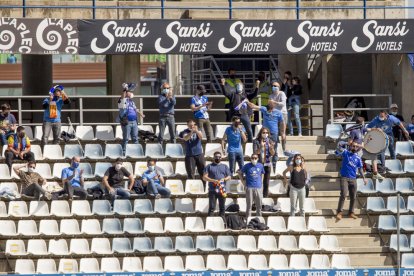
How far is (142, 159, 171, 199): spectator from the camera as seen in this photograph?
96.6ft

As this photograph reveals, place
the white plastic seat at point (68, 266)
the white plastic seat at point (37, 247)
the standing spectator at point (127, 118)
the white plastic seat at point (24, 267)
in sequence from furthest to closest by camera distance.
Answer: the standing spectator at point (127, 118) < the white plastic seat at point (37, 247) < the white plastic seat at point (68, 266) < the white plastic seat at point (24, 267)

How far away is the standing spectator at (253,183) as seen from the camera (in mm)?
28828

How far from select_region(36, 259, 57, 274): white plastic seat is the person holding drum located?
301 inches

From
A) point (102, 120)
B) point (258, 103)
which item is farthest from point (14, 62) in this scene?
point (258, 103)

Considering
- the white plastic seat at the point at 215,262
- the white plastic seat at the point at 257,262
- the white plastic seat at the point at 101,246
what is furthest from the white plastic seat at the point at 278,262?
the white plastic seat at the point at 101,246

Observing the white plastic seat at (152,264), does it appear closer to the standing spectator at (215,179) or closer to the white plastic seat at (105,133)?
the standing spectator at (215,179)

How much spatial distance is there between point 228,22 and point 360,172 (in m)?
4.80

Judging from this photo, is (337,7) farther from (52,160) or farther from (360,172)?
(52,160)

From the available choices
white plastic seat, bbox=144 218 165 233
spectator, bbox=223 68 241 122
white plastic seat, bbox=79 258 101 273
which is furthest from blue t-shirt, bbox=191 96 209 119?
white plastic seat, bbox=79 258 101 273

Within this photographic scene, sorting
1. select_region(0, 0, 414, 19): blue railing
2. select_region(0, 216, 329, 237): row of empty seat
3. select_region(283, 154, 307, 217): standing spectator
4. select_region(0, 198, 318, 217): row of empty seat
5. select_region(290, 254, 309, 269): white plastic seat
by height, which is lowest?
select_region(290, 254, 309, 269): white plastic seat

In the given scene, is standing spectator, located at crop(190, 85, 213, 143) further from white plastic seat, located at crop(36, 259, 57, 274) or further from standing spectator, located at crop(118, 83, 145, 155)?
white plastic seat, located at crop(36, 259, 57, 274)

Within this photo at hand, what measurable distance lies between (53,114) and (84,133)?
3.24 ft

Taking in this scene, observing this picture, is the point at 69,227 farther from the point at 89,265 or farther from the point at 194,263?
the point at 194,263

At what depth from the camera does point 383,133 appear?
100ft
